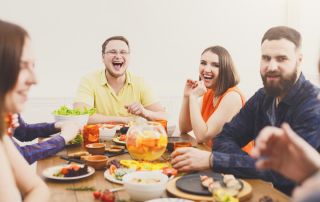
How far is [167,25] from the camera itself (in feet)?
14.7

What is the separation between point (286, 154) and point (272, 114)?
1.23 metres

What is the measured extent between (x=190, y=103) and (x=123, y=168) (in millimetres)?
1142

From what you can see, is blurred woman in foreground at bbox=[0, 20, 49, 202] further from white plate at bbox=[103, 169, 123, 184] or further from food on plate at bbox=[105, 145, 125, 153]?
food on plate at bbox=[105, 145, 125, 153]

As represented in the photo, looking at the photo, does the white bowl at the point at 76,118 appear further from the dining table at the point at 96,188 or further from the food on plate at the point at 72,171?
the food on plate at the point at 72,171

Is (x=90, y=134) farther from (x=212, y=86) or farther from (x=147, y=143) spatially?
(x=212, y=86)

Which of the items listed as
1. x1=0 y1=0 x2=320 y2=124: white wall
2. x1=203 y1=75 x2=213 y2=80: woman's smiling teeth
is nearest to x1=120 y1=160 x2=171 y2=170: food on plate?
x1=203 y1=75 x2=213 y2=80: woman's smiling teeth

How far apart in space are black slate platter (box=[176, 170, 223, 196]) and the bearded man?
0.11 meters

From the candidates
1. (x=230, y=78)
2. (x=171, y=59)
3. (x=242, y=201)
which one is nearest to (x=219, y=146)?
(x=242, y=201)

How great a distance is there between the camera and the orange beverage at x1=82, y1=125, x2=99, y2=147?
231cm

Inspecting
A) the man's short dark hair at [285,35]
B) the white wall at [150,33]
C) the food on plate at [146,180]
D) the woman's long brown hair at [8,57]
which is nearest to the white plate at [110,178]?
the food on plate at [146,180]

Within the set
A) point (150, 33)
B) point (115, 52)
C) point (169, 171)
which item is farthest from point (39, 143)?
point (150, 33)

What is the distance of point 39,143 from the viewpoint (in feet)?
6.75

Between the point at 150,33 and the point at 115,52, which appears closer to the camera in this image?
the point at 115,52

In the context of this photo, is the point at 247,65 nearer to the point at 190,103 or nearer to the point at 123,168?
the point at 190,103
